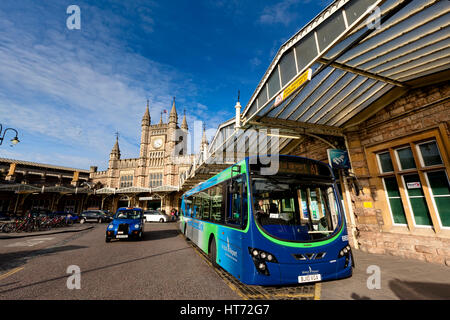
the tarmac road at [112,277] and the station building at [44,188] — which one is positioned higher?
the station building at [44,188]

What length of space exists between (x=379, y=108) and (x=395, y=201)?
3.16 m

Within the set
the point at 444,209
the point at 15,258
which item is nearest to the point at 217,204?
the point at 444,209

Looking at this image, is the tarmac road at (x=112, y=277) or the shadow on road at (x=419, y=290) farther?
the tarmac road at (x=112, y=277)

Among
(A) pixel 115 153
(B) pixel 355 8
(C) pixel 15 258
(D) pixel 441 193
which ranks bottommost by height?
(C) pixel 15 258

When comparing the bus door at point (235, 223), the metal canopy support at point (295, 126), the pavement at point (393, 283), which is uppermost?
the metal canopy support at point (295, 126)

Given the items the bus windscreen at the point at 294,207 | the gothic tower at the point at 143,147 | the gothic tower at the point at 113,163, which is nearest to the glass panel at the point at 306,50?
the bus windscreen at the point at 294,207

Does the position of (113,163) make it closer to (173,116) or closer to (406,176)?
(173,116)

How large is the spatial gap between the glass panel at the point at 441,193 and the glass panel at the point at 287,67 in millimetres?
5087

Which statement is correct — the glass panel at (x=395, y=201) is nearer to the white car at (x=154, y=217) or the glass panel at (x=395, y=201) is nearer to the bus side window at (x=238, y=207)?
the bus side window at (x=238, y=207)

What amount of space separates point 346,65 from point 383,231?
18.1 ft

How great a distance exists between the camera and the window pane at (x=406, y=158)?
607 centimetres

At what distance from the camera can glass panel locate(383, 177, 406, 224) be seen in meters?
6.20

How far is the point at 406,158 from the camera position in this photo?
6199 mm
